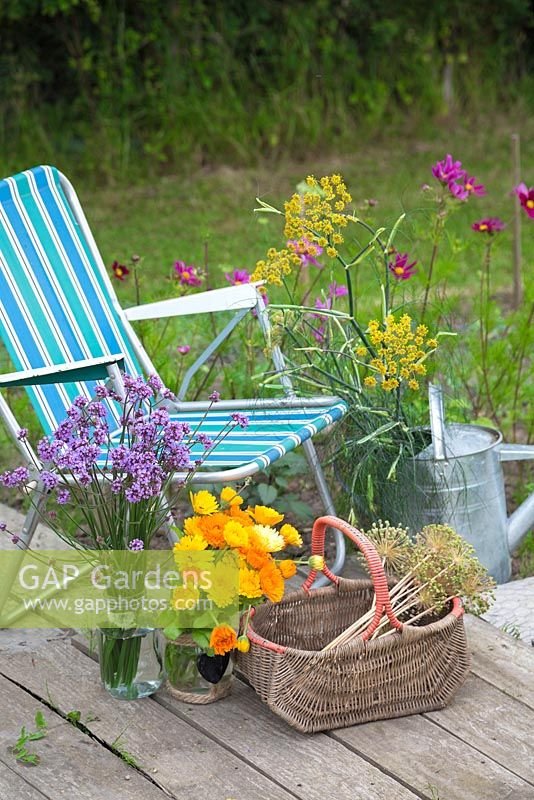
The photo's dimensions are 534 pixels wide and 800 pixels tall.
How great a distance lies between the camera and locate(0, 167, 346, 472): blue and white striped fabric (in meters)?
2.87

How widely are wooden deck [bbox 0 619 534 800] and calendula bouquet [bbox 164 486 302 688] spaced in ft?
0.33

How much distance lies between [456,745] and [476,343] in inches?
69.5

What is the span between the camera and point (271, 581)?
7.54 feet

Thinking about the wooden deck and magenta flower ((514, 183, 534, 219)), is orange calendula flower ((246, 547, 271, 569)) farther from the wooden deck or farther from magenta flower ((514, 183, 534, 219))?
magenta flower ((514, 183, 534, 219))

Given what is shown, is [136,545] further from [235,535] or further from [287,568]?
[287,568]

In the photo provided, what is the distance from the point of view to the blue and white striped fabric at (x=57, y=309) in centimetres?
287

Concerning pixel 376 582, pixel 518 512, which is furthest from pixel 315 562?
pixel 518 512

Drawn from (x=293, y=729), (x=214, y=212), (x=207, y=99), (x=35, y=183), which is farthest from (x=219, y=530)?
(x=207, y=99)

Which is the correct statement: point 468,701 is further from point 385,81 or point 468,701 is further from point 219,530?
point 385,81

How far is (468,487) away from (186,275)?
3.61ft

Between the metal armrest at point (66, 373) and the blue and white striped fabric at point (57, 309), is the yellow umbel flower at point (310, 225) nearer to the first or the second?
the blue and white striped fabric at point (57, 309)

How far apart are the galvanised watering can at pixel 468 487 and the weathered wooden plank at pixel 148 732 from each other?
870 millimetres

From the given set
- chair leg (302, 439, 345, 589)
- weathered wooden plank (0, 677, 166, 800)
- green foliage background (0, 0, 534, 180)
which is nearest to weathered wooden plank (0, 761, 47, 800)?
weathered wooden plank (0, 677, 166, 800)

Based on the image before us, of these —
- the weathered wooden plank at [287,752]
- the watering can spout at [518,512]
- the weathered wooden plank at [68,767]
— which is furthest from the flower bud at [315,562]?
the watering can spout at [518,512]
